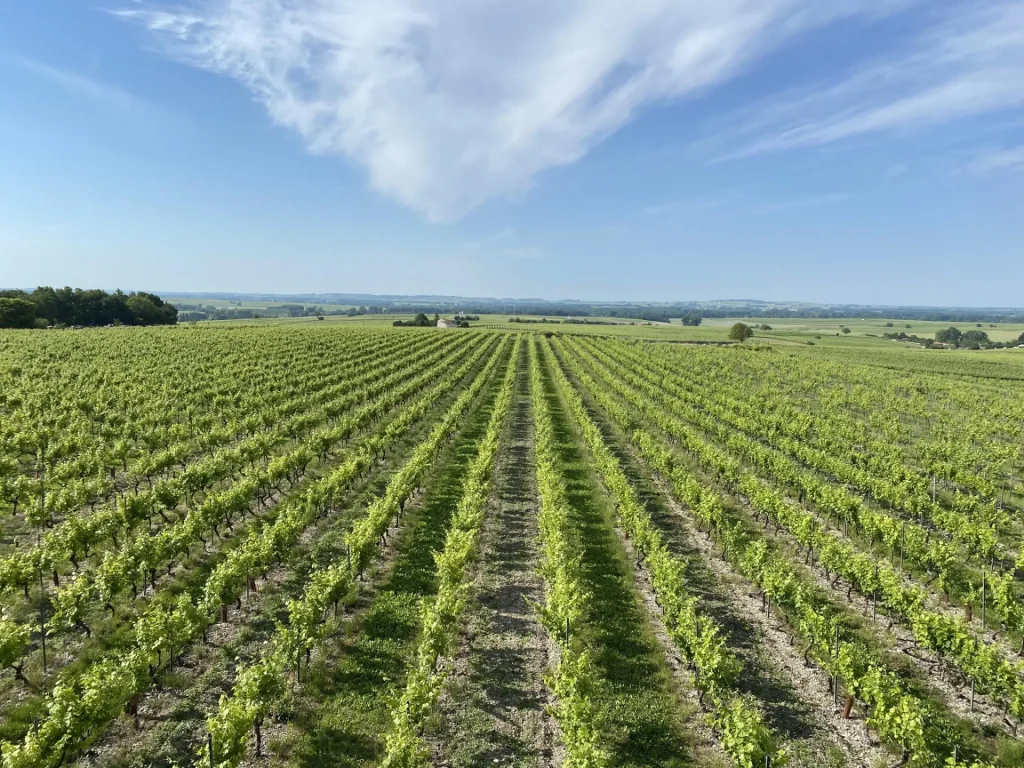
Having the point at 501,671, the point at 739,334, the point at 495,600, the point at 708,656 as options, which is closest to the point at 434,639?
the point at 501,671

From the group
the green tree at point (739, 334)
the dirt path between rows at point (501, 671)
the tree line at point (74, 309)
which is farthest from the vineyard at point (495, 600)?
the green tree at point (739, 334)

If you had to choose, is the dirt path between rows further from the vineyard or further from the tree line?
the tree line

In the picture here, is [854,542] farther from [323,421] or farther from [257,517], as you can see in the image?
[323,421]

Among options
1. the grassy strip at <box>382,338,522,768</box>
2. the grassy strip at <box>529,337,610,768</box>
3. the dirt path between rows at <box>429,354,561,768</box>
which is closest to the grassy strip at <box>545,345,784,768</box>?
the grassy strip at <box>529,337,610,768</box>

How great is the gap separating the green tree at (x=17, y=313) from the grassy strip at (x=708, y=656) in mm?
109139

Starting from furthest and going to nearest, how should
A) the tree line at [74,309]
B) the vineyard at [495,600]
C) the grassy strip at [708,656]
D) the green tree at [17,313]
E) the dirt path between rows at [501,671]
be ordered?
the tree line at [74,309] < the green tree at [17,313] < the dirt path between rows at [501,671] < the vineyard at [495,600] < the grassy strip at [708,656]

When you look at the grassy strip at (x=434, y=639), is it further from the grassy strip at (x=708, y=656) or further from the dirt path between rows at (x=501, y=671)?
the grassy strip at (x=708, y=656)

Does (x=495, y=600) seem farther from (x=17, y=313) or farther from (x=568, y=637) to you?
(x=17, y=313)

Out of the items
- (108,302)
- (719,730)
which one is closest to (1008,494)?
(719,730)

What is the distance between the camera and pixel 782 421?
32.5 metres

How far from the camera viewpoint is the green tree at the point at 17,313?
84.5 m

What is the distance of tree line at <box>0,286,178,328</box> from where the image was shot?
86625mm

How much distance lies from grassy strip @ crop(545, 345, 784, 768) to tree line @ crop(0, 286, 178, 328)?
110 meters

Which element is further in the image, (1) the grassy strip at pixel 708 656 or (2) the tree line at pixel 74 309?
(2) the tree line at pixel 74 309
